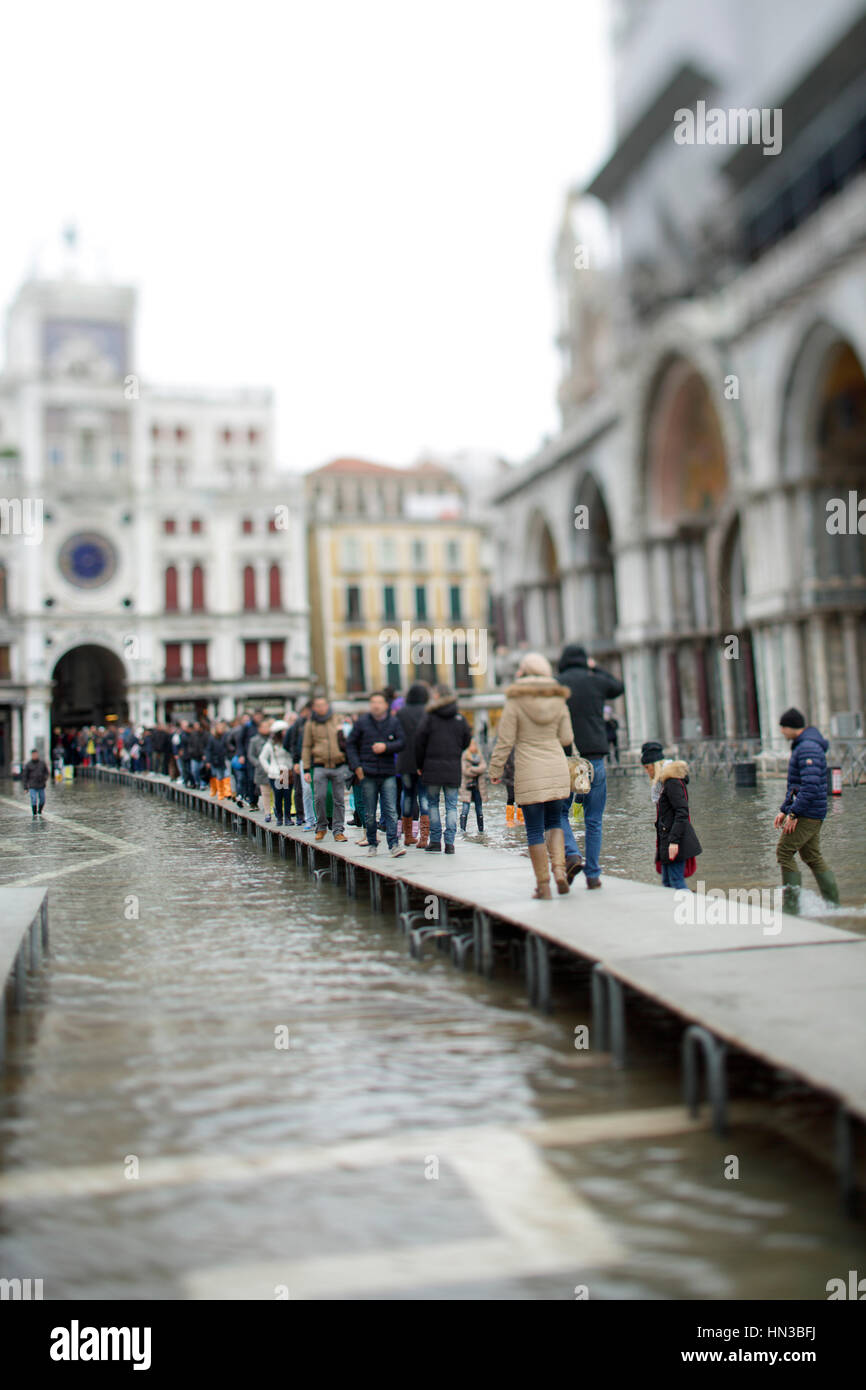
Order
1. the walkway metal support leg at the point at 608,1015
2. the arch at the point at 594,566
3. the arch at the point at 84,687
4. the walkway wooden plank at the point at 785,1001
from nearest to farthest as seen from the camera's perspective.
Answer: the walkway wooden plank at the point at 785,1001 → the walkway metal support leg at the point at 608,1015 → the arch at the point at 594,566 → the arch at the point at 84,687

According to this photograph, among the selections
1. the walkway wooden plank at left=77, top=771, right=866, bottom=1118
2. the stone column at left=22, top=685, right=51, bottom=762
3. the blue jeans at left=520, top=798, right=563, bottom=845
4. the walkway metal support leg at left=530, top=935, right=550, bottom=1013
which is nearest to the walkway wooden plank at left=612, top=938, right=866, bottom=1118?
the walkway wooden plank at left=77, top=771, right=866, bottom=1118

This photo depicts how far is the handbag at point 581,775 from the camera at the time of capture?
10359mm

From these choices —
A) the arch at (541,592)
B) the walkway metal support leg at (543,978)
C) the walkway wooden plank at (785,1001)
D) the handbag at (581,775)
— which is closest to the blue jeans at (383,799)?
the handbag at (581,775)

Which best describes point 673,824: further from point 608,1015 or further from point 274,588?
point 274,588

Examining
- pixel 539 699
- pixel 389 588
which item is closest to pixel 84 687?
A: pixel 389 588

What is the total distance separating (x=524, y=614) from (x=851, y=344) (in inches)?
914

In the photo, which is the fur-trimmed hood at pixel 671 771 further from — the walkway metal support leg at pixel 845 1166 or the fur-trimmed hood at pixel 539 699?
the walkway metal support leg at pixel 845 1166

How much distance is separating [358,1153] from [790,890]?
6.62 metres

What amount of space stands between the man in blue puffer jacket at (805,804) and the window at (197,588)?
198 ft

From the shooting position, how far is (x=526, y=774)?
9242 millimetres

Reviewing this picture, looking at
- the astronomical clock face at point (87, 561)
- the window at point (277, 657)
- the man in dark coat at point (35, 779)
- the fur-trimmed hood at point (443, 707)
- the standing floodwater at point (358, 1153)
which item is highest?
the astronomical clock face at point (87, 561)

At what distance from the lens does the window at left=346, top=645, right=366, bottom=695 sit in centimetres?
7138

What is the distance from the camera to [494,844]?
15.9 m
